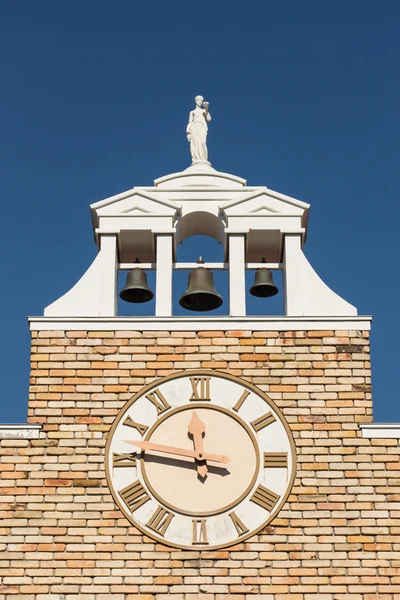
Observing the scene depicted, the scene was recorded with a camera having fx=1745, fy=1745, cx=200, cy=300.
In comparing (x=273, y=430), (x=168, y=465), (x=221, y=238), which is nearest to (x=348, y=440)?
(x=273, y=430)

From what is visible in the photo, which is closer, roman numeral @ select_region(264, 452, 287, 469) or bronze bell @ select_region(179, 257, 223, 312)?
roman numeral @ select_region(264, 452, 287, 469)

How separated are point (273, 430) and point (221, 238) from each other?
385cm

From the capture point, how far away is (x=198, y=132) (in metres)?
27.0

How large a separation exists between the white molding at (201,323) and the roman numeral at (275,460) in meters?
1.93

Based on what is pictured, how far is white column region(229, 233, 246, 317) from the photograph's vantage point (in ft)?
80.9

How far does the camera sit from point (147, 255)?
26016 millimetres

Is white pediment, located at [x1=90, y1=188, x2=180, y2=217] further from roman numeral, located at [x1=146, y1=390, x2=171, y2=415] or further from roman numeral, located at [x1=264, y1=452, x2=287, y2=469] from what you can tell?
roman numeral, located at [x1=264, y1=452, x2=287, y2=469]

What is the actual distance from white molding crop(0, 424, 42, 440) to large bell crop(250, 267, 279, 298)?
4.29 metres

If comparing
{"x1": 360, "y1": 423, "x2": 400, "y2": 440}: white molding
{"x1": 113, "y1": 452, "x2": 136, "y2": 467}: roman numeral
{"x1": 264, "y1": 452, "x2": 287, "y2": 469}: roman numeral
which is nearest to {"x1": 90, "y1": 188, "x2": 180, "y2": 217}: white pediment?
{"x1": 113, "y1": 452, "x2": 136, "y2": 467}: roman numeral

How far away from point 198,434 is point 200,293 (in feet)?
9.40

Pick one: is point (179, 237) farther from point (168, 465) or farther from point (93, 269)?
point (168, 465)

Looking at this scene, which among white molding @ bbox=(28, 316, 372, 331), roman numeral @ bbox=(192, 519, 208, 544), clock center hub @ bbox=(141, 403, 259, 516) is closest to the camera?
roman numeral @ bbox=(192, 519, 208, 544)

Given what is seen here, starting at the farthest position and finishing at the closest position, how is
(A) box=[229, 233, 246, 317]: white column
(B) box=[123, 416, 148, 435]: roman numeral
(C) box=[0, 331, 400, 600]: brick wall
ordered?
(A) box=[229, 233, 246, 317]: white column < (B) box=[123, 416, 148, 435]: roman numeral < (C) box=[0, 331, 400, 600]: brick wall

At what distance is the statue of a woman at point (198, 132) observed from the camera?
1059 inches
